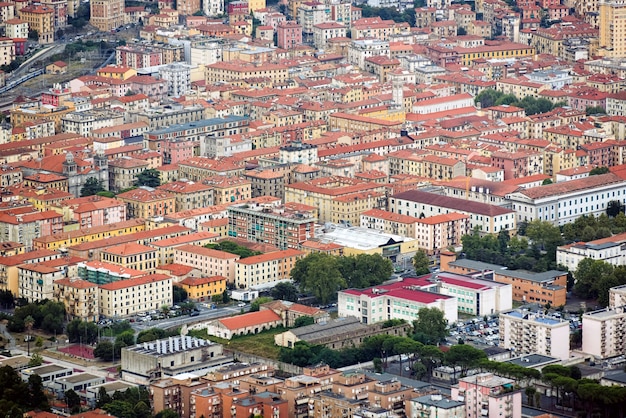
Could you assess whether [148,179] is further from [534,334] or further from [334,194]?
[534,334]

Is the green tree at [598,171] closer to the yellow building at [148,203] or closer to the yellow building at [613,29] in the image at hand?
the yellow building at [148,203]

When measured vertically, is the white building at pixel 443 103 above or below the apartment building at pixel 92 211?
above

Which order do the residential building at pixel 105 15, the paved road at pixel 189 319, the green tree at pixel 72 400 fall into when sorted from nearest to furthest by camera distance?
the green tree at pixel 72 400 < the paved road at pixel 189 319 < the residential building at pixel 105 15

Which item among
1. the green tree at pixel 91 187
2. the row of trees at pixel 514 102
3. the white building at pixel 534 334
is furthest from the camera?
the row of trees at pixel 514 102

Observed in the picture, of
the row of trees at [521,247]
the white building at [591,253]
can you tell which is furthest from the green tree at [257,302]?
the white building at [591,253]

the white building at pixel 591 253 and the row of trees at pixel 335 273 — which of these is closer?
the row of trees at pixel 335 273

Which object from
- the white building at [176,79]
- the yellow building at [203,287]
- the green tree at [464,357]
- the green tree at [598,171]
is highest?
the white building at [176,79]

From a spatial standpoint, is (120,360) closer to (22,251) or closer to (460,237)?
(22,251)
